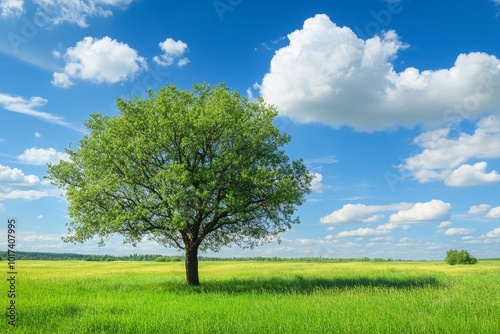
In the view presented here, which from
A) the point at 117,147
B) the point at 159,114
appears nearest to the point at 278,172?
the point at 159,114

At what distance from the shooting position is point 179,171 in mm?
27016

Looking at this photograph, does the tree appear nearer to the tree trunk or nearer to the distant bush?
the tree trunk

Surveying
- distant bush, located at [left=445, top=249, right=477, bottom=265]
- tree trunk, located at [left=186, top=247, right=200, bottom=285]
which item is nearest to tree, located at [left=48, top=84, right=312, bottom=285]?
tree trunk, located at [left=186, top=247, right=200, bottom=285]

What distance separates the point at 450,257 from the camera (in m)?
84.2

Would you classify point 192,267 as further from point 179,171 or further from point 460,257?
point 460,257

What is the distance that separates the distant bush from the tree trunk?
70.8m

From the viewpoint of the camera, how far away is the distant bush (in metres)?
82.8

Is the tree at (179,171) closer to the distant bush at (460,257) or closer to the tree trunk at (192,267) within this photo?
the tree trunk at (192,267)

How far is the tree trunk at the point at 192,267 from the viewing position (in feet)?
102

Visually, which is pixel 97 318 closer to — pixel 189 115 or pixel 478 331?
pixel 478 331

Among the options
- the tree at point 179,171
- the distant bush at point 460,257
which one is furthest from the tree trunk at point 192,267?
the distant bush at point 460,257

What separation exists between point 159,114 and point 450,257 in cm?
7680

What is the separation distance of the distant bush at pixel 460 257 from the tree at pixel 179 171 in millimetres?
66423

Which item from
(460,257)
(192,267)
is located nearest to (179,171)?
(192,267)
